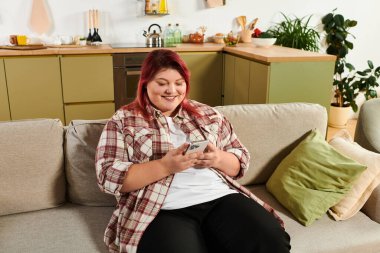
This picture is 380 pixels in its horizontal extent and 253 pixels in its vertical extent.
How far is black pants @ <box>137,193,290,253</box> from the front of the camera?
1320 mm

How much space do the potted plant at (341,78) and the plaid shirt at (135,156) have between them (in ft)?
10.3

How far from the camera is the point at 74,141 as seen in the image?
5.64 feet

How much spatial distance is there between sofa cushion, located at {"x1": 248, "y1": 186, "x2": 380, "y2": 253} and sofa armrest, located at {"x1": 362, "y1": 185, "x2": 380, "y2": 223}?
0.02m

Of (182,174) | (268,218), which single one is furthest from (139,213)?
(268,218)

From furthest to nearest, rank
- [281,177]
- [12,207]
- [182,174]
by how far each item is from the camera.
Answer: [281,177] → [12,207] → [182,174]

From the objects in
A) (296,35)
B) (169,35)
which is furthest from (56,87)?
(296,35)

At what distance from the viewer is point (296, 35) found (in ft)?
14.0

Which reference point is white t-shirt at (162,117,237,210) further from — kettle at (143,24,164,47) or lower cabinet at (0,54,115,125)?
kettle at (143,24,164,47)

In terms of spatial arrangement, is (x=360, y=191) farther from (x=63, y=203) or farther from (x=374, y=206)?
(x=63, y=203)

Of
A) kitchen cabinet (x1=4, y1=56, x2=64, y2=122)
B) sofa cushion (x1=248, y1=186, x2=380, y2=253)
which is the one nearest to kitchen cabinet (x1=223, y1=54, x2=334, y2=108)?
sofa cushion (x1=248, y1=186, x2=380, y2=253)

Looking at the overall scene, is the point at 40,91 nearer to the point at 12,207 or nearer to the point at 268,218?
the point at 12,207

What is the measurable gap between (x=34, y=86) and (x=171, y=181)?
2557mm

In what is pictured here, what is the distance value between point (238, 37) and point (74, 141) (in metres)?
3.05

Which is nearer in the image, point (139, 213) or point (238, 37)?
point (139, 213)
